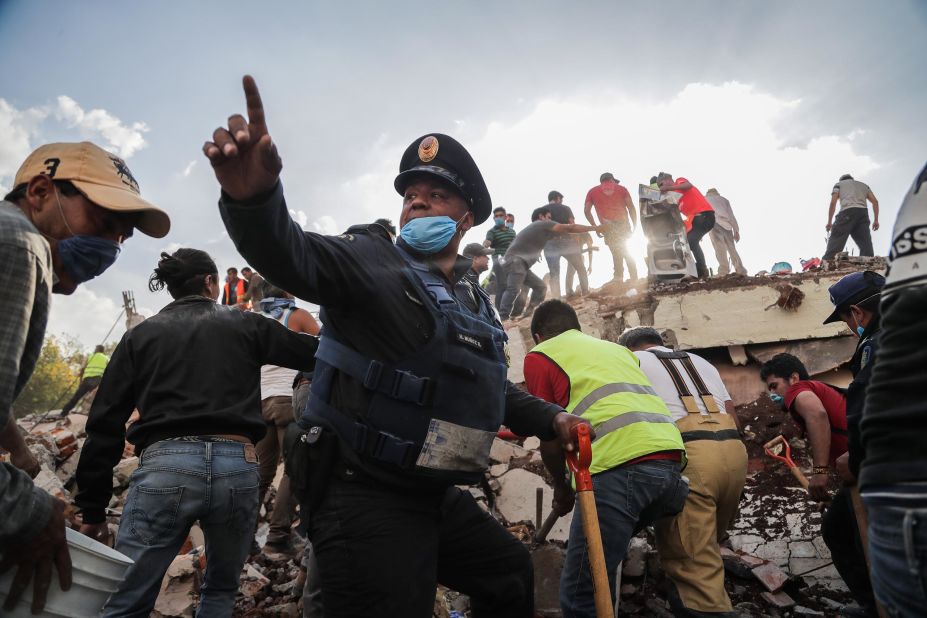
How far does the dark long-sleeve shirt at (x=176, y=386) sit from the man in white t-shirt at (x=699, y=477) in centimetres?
241

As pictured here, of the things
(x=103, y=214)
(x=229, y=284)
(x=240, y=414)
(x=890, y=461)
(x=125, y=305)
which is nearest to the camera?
(x=890, y=461)

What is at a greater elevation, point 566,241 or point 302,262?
point 566,241

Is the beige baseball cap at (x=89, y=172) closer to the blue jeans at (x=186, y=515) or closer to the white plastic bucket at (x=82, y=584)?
the white plastic bucket at (x=82, y=584)

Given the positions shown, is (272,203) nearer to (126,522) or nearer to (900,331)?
(900,331)

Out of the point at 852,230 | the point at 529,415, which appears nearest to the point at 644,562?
the point at 529,415

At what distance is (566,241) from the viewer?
976 cm

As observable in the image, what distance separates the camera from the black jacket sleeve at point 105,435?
2.29 m

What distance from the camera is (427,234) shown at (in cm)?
206

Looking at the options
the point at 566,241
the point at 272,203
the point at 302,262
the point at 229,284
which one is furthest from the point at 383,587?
the point at 229,284

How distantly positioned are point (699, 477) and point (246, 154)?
3051 mm

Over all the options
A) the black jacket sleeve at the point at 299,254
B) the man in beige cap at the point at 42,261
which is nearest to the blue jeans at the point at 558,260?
the black jacket sleeve at the point at 299,254

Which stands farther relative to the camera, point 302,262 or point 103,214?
point 103,214

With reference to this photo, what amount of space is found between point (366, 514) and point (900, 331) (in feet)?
4.63

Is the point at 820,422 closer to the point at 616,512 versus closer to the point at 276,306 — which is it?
the point at 616,512
